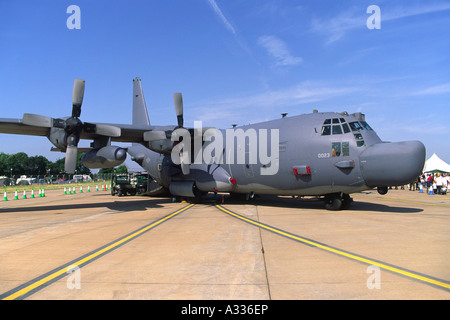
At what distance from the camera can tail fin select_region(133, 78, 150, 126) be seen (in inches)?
972

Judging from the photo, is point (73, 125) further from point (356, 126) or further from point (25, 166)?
point (25, 166)

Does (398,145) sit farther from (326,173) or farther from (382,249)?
(382,249)

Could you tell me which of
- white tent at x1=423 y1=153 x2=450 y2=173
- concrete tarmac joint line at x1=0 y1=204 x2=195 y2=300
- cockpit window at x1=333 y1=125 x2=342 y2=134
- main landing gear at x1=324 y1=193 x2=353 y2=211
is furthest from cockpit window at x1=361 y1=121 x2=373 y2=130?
white tent at x1=423 y1=153 x2=450 y2=173

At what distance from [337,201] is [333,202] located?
23 cm

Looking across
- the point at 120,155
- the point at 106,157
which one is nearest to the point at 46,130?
the point at 106,157

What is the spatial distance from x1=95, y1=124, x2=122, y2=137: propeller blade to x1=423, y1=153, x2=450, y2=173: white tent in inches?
1914

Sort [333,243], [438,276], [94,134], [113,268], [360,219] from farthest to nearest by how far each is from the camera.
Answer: [94,134] → [360,219] → [333,243] → [113,268] → [438,276]

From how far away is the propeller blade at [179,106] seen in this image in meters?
17.7

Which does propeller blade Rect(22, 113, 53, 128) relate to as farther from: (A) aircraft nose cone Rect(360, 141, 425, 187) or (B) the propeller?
(A) aircraft nose cone Rect(360, 141, 425, 187)

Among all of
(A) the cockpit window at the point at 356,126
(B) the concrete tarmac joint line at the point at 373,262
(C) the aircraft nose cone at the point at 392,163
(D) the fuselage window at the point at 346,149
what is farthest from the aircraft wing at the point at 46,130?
(B) the concrete tarmac joint line at the point at 373,262

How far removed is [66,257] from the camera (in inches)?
248

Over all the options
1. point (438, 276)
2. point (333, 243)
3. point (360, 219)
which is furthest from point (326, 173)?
point (438, 276)

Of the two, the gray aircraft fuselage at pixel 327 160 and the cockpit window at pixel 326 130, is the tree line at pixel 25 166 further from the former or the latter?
the cockpit window at pixel 326 130
